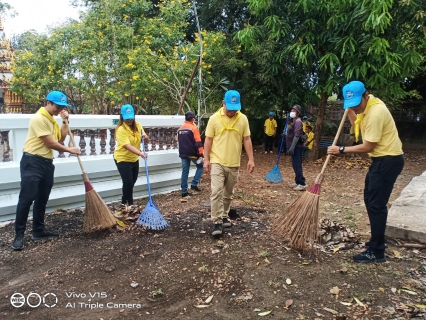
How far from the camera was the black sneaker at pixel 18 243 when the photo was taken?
391 cm

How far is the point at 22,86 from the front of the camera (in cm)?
1234

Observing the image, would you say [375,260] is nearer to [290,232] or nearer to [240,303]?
[290,232]

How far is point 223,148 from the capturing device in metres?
4.28

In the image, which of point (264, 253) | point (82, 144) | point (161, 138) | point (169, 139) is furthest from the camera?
point (169, 139)

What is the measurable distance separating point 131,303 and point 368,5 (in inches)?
303

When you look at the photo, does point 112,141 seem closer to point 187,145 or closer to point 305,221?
point 187,145

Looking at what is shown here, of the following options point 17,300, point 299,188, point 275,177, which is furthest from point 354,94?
point 275,177

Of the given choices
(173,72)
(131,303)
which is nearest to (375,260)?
(131,303)

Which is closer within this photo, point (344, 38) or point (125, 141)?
point (125, 141)

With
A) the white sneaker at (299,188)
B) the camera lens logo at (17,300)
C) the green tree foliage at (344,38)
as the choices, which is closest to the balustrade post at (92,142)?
the camera lens logo at (17,300)

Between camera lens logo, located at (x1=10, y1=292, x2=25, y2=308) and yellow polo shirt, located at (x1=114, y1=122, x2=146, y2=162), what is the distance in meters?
2.26

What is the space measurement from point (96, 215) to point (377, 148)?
10.4 ft

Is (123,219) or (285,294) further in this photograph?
(123,219)

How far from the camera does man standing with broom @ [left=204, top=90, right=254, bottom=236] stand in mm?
4199
